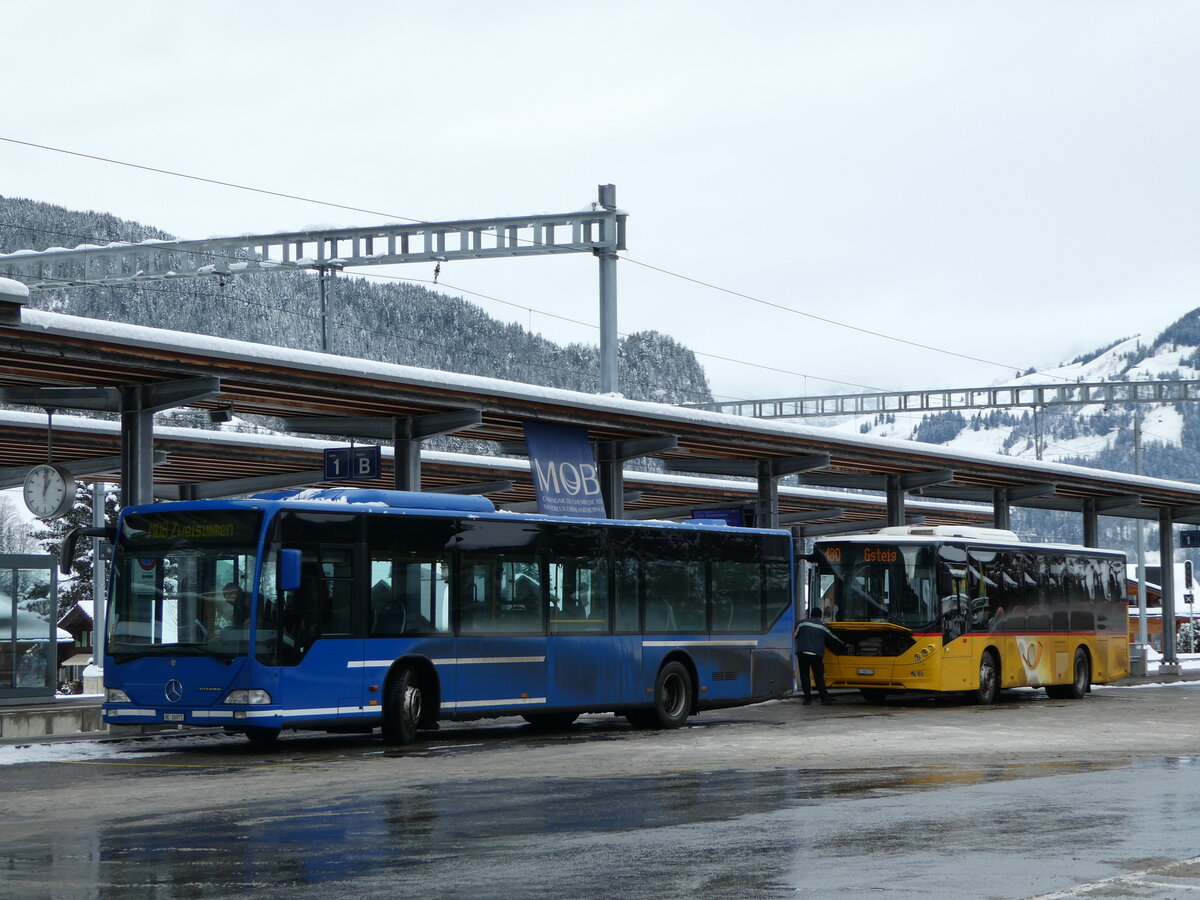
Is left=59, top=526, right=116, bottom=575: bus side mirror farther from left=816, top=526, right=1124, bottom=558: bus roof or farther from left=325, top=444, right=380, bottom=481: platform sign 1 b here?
left=816, top=526, right=1124, bottom=558: bus roof

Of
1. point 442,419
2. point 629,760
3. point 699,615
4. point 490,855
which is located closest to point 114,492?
point 442,419

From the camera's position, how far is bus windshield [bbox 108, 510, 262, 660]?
17953 mm

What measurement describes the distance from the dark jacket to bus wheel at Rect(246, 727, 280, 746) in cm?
1000

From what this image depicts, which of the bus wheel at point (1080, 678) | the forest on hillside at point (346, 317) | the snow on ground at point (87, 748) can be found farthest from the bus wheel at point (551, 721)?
the forest on hillside at point (346, 317)

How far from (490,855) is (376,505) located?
9.57m

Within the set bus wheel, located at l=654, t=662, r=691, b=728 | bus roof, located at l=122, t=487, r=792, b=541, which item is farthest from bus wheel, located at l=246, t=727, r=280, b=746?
bus wheel, located at l=654, t=662, r=691, b=728

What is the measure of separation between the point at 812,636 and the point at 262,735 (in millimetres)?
10896

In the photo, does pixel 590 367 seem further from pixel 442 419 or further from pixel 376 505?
pixel 376 505

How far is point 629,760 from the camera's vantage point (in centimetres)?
1691

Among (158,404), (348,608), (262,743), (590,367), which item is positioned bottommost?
(262,743)

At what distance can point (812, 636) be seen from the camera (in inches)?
1085

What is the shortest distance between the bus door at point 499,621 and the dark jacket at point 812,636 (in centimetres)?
741

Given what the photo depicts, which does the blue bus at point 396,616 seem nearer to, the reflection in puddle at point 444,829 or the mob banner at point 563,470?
the reflection in puddle at point 444,829

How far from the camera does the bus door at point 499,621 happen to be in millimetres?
19891
